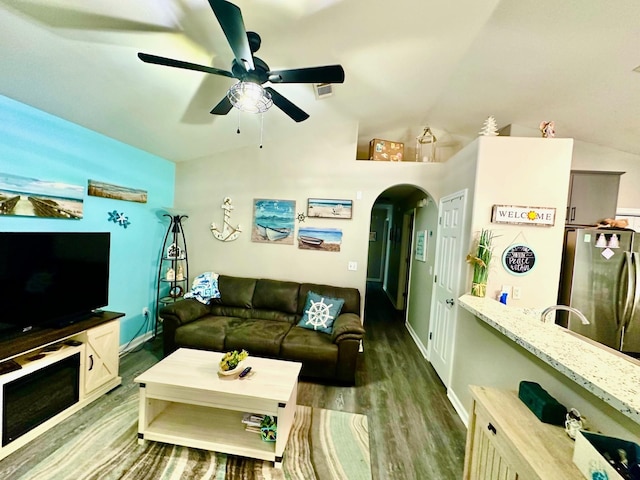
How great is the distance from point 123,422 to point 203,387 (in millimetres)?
869

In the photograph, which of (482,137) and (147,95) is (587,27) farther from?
(147,95)

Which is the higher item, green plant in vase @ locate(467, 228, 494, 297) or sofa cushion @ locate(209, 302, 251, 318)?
green plant in vase @ locate(467, 228, 494, 297)

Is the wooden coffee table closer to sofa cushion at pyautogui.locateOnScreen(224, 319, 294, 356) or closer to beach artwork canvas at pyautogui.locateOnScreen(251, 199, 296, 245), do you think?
sofa cushion at pyautogui.locateOnScreen(224, 319, 294, 356)

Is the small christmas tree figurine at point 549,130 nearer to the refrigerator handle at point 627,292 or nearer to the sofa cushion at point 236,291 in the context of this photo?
the refrigerator handle at point 627,292

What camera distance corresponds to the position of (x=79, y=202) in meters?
2.59

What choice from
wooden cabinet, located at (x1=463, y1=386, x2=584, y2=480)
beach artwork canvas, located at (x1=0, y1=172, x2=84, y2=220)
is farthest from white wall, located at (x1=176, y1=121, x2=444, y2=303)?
wooden cabinet, located at (x1=463, y1=386, x2=584, y2=480)

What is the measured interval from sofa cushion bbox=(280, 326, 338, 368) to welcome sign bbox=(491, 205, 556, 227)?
1.96m

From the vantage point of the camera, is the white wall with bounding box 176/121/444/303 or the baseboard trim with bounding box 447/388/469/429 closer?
the baseboard trim with bounding box 447/388/469/429

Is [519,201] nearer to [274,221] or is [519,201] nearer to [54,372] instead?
[274,221]

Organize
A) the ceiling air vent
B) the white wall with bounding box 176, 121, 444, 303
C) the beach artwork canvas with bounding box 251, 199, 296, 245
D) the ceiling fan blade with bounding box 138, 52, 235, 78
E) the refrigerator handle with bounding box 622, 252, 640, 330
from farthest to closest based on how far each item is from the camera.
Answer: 1. the beach artwork canvas with bounding box 251, 199, 296, 245
2. the white wall with bounding box 176, 121, 444, 303
3. the refrigerator handle with bounding box 622, 252, 640, 330
4. the ceiling air vent
5. the ceiling fan blade with bounding box 138, 52, 235, 78

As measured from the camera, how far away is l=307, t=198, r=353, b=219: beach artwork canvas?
365 centimetres

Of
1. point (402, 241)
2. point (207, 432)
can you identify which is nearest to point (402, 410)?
point (207, 432)

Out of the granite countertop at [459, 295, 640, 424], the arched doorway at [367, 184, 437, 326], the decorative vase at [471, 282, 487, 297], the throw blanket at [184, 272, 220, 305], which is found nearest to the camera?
the granite countertop at [459, 295, 640, 424]

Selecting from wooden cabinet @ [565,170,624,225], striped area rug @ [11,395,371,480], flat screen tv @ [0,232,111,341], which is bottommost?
striped area rug @ [11,395,371,480]
